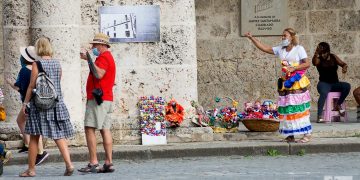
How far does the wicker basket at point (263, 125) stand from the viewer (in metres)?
16.0

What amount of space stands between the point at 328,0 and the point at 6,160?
29.1ft

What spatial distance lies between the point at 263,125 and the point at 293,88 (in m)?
0.94

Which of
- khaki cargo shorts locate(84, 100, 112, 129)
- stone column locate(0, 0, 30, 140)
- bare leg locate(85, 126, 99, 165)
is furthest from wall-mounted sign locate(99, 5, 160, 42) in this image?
bare leg locate(85, 126, 99, 165)

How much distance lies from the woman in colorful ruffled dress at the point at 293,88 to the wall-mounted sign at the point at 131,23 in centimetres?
129

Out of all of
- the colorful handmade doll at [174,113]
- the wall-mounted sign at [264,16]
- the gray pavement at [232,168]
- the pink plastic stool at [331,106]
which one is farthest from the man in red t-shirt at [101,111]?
the wall-mounted sign at [264,16]

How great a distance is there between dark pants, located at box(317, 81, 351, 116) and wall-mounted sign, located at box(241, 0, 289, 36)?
202 cm

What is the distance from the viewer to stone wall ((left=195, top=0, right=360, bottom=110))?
2033 cm

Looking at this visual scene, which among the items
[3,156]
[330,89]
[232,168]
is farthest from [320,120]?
[3,156]

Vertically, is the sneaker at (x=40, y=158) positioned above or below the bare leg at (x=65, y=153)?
below

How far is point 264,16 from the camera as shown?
20359mm

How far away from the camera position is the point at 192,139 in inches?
614

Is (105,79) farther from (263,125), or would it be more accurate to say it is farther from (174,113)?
(263,125)

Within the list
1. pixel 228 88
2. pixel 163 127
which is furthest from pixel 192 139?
pixel 228 88

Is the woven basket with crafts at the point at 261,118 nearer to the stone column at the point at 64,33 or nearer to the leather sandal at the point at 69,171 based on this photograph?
the stone column at the point at 64,33
